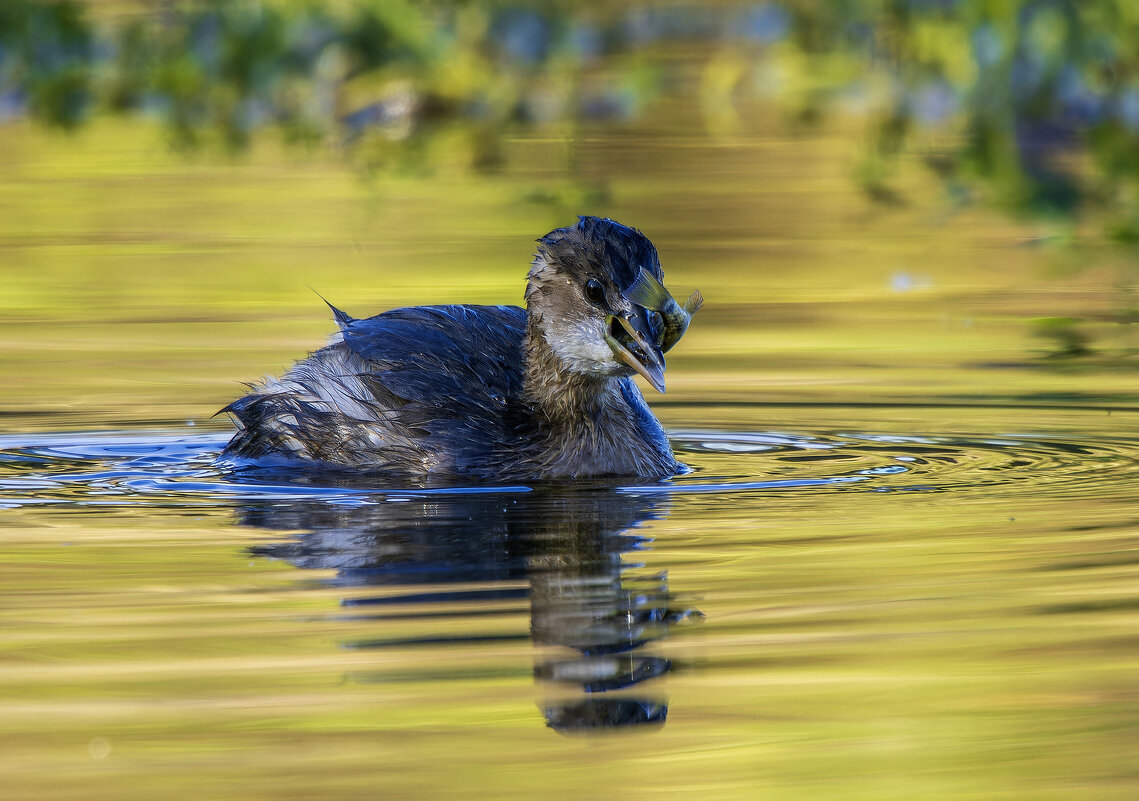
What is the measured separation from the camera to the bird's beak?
22.8 ft

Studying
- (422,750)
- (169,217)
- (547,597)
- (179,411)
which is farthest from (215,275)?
(422,750)

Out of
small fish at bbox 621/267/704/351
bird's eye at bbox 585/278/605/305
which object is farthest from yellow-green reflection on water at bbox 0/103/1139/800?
bird's eye at bbox 585/278/605/305

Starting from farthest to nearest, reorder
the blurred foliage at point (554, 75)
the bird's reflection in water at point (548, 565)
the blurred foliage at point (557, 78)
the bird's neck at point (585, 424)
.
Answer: the blurred foliage at point (554, 75), the blurred foliage at point (557, 78), the bird's neck at point (585, 424), the bird's reflection in water at point (548, 565)

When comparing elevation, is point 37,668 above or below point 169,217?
below

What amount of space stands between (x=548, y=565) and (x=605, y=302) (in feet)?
5.25

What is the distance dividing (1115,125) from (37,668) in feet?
46.0

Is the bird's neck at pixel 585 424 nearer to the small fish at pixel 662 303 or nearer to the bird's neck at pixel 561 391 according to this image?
the bird's neck at pixel 561 391

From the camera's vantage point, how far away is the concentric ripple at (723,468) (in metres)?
6.98

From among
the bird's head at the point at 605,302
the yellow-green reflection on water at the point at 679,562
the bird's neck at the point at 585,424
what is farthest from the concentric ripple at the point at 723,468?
the bird's head at the point at 605,302

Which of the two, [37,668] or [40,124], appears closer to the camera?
[37,668]

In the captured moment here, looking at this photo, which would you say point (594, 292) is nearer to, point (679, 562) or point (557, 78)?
point (679, 562)

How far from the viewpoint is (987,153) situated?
1561 cm

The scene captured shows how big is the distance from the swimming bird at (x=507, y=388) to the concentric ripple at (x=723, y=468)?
20 centimetres

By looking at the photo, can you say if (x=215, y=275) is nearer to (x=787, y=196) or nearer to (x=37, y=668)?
(x=787, y=196)
